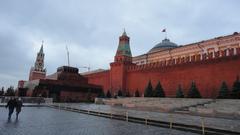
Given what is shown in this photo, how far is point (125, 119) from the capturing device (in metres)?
10.4

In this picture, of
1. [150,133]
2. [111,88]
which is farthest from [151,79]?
[150,133]

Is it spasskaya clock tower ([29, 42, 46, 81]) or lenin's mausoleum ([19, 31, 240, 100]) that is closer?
lenin's mausoleum ([19, 31, 240, 100])

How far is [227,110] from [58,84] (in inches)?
906

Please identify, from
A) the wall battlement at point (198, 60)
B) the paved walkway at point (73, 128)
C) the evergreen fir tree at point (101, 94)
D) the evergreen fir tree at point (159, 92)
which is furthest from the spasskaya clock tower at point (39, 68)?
the paved walkway at point (73, 128)

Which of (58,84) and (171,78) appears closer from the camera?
(171,78)

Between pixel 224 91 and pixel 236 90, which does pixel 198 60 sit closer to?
pixel 224 91

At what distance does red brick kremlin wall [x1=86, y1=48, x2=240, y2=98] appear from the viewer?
18438 mm

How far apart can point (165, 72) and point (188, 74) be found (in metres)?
2.95

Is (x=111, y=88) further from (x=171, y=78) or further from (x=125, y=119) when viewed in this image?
(x=125, y=119)

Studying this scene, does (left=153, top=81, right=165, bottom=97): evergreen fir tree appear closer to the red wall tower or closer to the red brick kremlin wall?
the red brick kremlin wall

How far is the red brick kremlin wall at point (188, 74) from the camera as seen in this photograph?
1844cm

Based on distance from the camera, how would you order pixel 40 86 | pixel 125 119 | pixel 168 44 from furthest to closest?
1. pixel 168 44
2. pixel 40 86
3. pixel 125 119

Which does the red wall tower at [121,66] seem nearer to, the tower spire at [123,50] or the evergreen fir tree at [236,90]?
the tower spire at [123,50]

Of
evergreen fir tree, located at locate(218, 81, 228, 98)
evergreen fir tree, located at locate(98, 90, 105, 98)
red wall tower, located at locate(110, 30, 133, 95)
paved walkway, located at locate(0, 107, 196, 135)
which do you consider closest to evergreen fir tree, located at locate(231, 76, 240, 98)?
evergreen fir tree, located at locate(218, 81, 228, 98)
